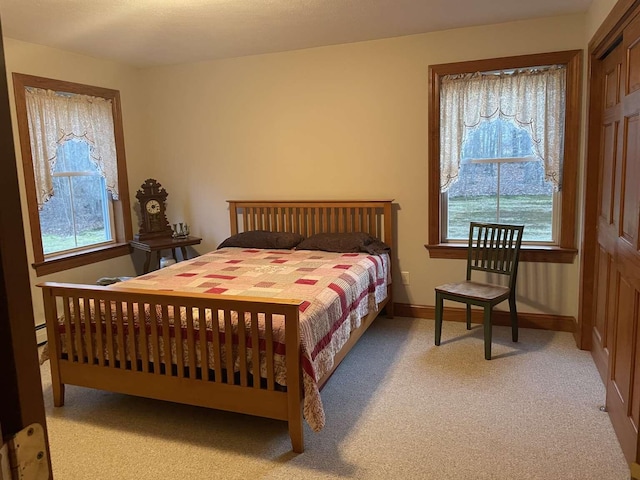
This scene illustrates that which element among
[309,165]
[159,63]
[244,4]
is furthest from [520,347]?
[159,63]

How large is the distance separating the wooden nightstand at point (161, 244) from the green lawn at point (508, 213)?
2.39 meters

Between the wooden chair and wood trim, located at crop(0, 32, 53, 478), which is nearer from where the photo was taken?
wood trim, located at crop(0, 32, 53, 478)

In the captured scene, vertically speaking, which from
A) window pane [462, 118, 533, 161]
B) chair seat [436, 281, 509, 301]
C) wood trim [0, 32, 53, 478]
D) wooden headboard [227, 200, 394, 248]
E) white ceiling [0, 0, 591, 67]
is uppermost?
white ceiling [0, 0, 591, 67]

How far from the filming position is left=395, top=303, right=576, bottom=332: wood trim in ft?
12.6

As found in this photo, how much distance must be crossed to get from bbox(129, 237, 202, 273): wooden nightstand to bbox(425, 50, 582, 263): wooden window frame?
7.22 ft

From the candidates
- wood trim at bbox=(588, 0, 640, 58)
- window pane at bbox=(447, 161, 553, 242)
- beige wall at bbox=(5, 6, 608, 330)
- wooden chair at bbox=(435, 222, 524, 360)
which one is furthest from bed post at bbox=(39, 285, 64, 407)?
wood trim at bbox=(588, 0, 640, 58)

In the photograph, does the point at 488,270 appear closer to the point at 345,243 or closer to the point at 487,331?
the point at 487,331

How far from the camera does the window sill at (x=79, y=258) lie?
3889mm

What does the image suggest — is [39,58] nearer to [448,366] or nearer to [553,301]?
[448,366]

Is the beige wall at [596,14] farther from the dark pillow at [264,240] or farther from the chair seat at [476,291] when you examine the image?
the dark pillow at [264,240]

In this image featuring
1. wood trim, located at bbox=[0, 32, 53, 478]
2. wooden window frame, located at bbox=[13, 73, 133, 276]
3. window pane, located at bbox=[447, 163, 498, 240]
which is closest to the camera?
wood trim, located at bbox=[0, 32, 53, 478]

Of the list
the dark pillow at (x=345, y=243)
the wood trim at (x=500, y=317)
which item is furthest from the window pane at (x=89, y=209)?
the wood trim at (x=500, y=317)

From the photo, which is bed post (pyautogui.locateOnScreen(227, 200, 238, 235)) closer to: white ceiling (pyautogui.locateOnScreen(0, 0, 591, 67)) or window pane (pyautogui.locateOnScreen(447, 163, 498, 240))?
white ceiling (pyautogui.locateOnScreen(0, 0, 591, 67))

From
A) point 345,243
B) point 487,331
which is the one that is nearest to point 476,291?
point 487,331
